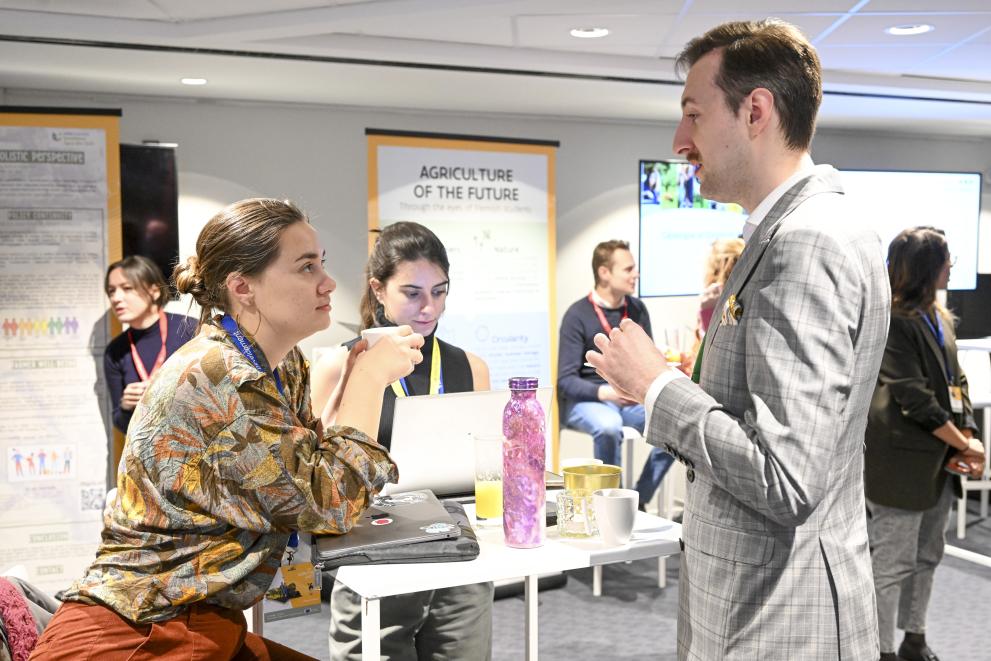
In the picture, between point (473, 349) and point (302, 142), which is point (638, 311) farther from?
point (302, 142)

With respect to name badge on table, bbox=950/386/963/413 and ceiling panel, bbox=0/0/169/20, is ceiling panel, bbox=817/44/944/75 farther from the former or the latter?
ceiling panel, bbox=0/0/169/20

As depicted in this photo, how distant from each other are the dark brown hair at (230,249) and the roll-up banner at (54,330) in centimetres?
294

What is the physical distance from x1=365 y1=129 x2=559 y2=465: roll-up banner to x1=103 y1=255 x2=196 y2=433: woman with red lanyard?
1132 millimetres

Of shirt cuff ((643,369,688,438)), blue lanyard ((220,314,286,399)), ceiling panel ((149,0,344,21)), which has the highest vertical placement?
ceiling panel ((149,0,344,21))

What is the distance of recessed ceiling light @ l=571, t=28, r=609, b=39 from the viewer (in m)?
3.61

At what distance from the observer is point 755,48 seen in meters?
1.32

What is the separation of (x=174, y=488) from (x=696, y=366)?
2.87 feet

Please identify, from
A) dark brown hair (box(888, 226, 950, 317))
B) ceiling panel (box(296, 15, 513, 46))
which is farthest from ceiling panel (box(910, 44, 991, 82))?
ceiling panel (box(296, 15, 513, 46))

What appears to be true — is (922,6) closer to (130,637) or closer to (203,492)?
(203,492)

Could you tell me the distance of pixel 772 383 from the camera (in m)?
1.18

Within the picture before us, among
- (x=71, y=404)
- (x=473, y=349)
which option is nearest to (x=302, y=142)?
(x=473, y=349)

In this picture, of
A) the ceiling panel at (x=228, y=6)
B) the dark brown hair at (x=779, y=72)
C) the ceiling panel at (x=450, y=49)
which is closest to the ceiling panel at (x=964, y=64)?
the ceiling panel at (x=450, y=49)

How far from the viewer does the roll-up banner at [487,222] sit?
15.3 feet

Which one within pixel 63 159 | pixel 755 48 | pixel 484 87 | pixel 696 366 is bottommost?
pixel 696 366
